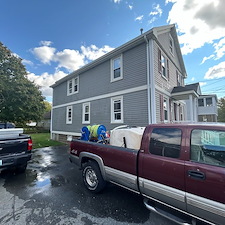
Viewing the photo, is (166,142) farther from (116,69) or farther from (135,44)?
(116,69)

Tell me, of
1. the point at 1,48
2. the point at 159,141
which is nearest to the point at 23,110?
the point at 1,48

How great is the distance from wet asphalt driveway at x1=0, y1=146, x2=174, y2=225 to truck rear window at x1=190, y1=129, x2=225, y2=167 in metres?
1.54

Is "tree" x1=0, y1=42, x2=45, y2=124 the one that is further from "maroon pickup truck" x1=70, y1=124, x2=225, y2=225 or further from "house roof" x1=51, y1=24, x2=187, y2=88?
"maroon pickup truck" x1=70, y1=124, x2=225, y2=225

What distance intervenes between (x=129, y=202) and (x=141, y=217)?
522mm

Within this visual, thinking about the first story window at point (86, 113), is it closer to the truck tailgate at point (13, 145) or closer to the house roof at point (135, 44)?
the house roof at point (135, 44)

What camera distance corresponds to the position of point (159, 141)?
2316mm

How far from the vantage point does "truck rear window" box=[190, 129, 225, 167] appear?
176 centimetres

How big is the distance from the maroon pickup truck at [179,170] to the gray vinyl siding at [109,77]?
18.5 feet

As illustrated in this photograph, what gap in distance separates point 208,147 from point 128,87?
6511mm

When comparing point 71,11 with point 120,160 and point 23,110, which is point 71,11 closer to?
point 23,110

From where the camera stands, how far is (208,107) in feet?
66.0

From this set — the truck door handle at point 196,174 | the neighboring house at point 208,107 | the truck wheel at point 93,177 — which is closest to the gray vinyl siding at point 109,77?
the truck wheel at point 93,177

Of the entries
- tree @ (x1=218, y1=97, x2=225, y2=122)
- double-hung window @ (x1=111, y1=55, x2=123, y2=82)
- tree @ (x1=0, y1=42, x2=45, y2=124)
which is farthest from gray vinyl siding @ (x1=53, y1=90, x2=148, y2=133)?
tree @ (x1=218, y1=97, x2=225, y2=122)

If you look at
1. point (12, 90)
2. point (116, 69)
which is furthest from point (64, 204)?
point (12, 90)
